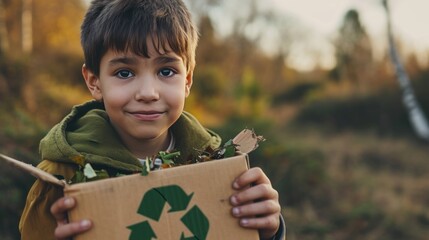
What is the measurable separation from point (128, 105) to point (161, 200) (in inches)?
14.1

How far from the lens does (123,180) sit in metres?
1.26

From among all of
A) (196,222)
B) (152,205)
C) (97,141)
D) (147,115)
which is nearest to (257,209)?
(196,222)

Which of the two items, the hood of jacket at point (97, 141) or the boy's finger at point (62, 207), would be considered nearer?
the boy's finger at point (62, 207)

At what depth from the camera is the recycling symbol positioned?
4.14ft

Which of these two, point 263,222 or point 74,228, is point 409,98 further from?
point 74,228

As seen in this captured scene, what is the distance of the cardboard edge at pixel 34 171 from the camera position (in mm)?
1163

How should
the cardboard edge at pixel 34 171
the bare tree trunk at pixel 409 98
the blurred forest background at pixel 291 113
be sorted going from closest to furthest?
1. the cardboard edge at pixel 34 171
2. the blurred forest background at pixel 291 113
3. the bare tree trunk at pixel 409 98

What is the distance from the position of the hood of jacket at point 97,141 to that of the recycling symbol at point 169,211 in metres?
0.24

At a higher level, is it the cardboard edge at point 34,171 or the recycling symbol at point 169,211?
the cardboard edge at point 34,171

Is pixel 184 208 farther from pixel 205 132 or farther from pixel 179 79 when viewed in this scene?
pixel 205 132

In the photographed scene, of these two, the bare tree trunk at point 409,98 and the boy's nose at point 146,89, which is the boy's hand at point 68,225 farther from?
the bare tree trunk at point 409,98

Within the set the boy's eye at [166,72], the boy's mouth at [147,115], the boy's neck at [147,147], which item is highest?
the boy's eye at [166,72]

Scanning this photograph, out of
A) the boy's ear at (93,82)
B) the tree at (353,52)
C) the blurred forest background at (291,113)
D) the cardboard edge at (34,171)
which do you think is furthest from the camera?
the tree at (353,52)

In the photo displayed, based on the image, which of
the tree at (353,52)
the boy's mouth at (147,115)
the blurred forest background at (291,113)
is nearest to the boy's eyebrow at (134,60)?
the boy's mouth at (147,115)
